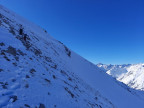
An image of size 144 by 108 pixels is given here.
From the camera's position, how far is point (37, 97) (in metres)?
4.74

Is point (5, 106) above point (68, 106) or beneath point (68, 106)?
beneath

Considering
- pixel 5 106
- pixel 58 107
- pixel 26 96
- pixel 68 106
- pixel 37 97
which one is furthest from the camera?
pixel 68 106

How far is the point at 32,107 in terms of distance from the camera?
4.11 m

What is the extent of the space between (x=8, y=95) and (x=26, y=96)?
786 millimetres

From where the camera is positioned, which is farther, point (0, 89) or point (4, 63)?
point (4, 63)

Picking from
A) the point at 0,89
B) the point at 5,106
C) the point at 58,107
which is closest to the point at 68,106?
the point at 58,107

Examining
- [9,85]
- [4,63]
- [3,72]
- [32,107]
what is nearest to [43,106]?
[32,107]

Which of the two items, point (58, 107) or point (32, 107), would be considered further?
point (58, 107)

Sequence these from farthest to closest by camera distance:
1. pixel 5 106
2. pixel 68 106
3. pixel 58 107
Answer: pixel 68 106, pixel 58 107, pixel 5 106

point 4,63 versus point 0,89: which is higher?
point 4,63

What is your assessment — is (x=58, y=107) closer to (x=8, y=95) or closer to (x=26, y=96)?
(x=26, y=96)

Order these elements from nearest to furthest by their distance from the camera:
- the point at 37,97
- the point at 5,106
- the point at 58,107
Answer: the point at 5,106
the point at 37,97
the point at 58,107

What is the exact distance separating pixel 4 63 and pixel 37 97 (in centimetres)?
326

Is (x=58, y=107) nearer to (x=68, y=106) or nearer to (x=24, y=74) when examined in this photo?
(x=68, y=106)
